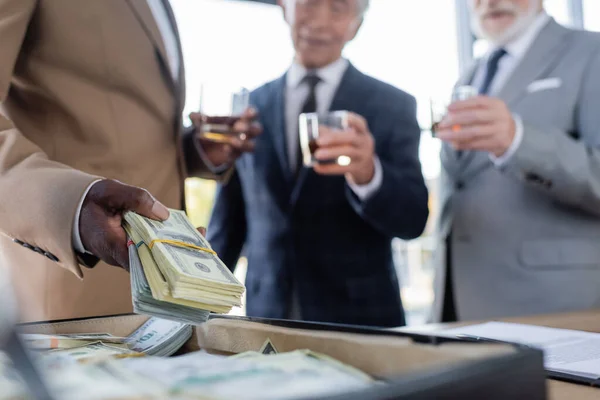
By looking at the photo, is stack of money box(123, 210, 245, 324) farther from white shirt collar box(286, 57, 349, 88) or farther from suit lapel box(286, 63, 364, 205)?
white shirt collar box(286, 57, 349, 88)

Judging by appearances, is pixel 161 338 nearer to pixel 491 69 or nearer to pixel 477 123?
pixel 477 123

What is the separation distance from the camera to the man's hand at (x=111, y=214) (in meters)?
0.77

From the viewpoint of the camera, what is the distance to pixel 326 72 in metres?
2.10

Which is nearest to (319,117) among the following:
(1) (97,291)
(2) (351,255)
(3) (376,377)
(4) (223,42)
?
(2) (351,255)

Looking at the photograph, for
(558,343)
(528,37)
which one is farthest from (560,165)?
(558,343)

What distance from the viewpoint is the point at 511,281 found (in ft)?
6.85

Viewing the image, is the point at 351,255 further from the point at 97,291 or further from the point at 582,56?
the point at 582,56

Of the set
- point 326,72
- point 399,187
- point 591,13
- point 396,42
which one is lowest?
point 399,187

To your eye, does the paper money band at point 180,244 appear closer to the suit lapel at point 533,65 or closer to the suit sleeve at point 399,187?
the suit sleeve at point 399,187

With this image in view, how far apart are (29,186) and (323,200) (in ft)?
3.76

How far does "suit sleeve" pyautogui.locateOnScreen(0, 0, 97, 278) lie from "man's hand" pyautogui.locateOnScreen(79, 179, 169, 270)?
0.04 m

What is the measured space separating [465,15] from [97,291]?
4003mm

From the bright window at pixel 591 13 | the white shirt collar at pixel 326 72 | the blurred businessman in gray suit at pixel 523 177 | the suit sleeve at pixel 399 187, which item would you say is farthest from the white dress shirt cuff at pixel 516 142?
the bright window at pixel 591 13

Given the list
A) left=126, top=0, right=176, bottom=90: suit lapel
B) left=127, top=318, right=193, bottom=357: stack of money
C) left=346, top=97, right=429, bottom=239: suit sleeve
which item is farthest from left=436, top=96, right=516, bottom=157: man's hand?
left=127, top=318, right=193, bottom=357: stack of money
